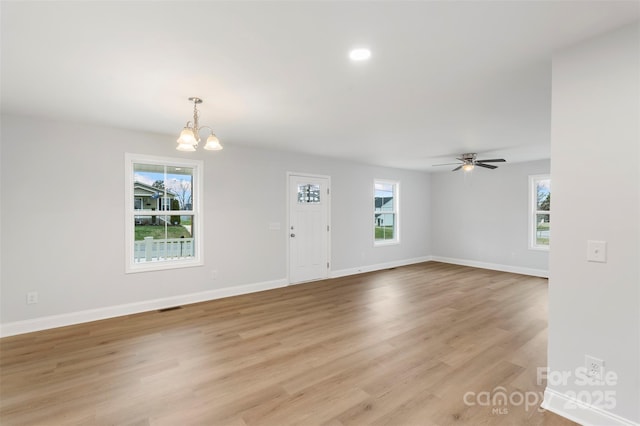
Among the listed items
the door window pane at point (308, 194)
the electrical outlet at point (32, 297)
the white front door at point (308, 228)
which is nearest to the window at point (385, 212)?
the white front door at point (308, 228)

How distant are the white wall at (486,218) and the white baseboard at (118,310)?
209 inches

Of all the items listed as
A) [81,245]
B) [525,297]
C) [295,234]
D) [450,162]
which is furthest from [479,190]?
[81,245]

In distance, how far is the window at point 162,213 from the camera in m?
4.11

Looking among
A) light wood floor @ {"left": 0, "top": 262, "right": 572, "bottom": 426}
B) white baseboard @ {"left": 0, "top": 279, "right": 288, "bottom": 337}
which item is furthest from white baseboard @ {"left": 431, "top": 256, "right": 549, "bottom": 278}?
white baseboard @ {"left": 0, "top": 279, "right": 288, "bottom": 337}

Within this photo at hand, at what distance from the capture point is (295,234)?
225 inches

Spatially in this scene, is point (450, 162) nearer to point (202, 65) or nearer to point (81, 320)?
point (202, 65)

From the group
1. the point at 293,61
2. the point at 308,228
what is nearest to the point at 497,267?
the point at 308,228

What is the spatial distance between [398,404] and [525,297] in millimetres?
3837

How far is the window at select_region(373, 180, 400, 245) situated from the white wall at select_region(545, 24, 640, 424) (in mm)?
5122

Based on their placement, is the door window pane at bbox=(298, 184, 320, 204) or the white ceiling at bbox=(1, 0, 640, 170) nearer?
the white ceiling at bbox=(1, 0, 640, 170)

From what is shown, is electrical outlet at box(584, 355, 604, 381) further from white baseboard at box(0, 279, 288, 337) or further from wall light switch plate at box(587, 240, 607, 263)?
white baseboard at box(0, 279, 288, 337)

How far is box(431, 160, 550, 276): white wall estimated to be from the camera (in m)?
6.57

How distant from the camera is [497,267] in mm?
7066

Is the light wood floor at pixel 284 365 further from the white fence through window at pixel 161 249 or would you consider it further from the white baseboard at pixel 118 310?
the white fence through window at pixel 161 249
